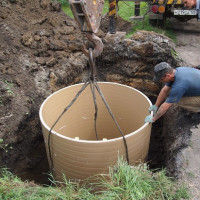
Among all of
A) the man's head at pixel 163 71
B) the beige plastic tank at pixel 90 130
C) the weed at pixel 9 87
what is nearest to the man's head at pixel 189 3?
the beige plastic tank at pixel 90 130

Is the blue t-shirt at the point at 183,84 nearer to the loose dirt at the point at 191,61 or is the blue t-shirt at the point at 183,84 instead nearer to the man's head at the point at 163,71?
the man's head at the point at 163,71

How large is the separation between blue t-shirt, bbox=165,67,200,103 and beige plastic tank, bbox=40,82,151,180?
18.8 inches

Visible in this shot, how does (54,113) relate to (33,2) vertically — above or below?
below

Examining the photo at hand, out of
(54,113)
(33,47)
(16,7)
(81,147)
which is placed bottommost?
(54,113)

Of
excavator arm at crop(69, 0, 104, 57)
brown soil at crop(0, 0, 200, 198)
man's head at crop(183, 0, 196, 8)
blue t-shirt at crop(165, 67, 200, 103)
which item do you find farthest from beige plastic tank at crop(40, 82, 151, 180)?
man's head at crop(183, 0, 196, 8)

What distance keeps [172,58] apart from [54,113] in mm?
2233

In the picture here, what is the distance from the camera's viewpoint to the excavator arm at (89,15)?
214cm

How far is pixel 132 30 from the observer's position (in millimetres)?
6555

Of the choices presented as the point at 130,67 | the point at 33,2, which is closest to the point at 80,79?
the point at 130,67

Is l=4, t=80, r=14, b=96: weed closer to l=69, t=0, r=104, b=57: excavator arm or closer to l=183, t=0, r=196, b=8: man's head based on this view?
l=69, t=0, r=104, b=57: excavator arm

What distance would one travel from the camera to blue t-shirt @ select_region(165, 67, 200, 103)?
290 centimetres

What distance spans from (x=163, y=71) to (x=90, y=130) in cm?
201

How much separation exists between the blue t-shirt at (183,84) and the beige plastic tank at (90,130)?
476 mm

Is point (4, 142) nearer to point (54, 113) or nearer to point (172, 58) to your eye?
point (54, 113)
